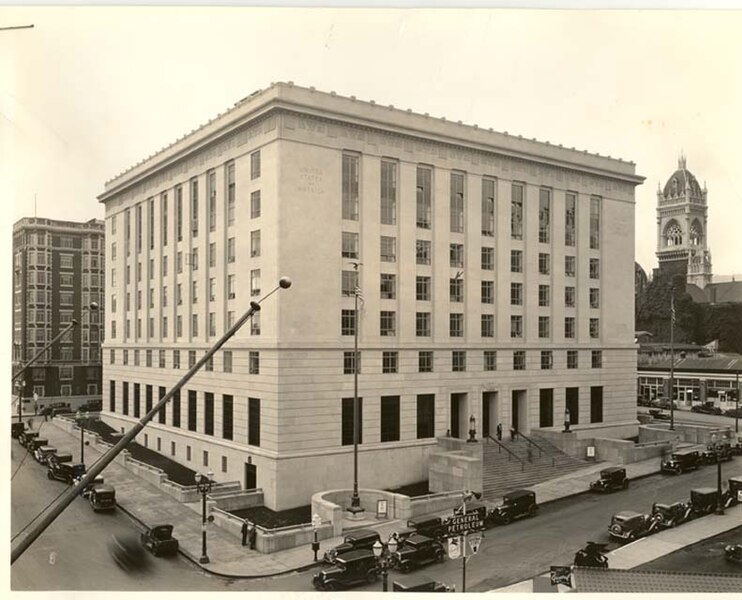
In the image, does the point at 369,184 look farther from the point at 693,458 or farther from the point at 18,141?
the point at 693,458

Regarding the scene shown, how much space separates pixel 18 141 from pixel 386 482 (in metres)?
22.4

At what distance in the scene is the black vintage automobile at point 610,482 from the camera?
32.2 meters

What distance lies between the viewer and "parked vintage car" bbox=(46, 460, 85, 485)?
3275 centimetres

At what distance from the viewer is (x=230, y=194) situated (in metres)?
32.9

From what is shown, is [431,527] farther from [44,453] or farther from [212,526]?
[44,453]

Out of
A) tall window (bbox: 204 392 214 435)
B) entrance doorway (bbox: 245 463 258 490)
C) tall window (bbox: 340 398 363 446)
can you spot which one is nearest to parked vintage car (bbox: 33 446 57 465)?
tall window (bbox: 204 392 214 435)

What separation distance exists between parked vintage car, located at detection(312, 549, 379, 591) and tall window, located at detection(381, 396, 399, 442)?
462 inches

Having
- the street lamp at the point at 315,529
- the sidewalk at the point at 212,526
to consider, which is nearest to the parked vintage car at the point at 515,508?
the sidewalk at the point at 212,526

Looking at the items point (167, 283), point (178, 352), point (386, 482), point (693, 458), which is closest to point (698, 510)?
point (693, 458)

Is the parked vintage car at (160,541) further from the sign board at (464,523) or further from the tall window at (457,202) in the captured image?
the tall window at (457,202)

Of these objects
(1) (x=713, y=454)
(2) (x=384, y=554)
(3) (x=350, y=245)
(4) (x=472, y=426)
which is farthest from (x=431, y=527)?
(1) (x=713, y=454)

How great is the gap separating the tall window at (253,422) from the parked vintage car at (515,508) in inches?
465

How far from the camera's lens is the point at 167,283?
38.1 metres

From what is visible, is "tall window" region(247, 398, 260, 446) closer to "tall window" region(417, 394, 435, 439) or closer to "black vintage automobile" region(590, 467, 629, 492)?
"tall window" region(417, 394, 435, 439)
